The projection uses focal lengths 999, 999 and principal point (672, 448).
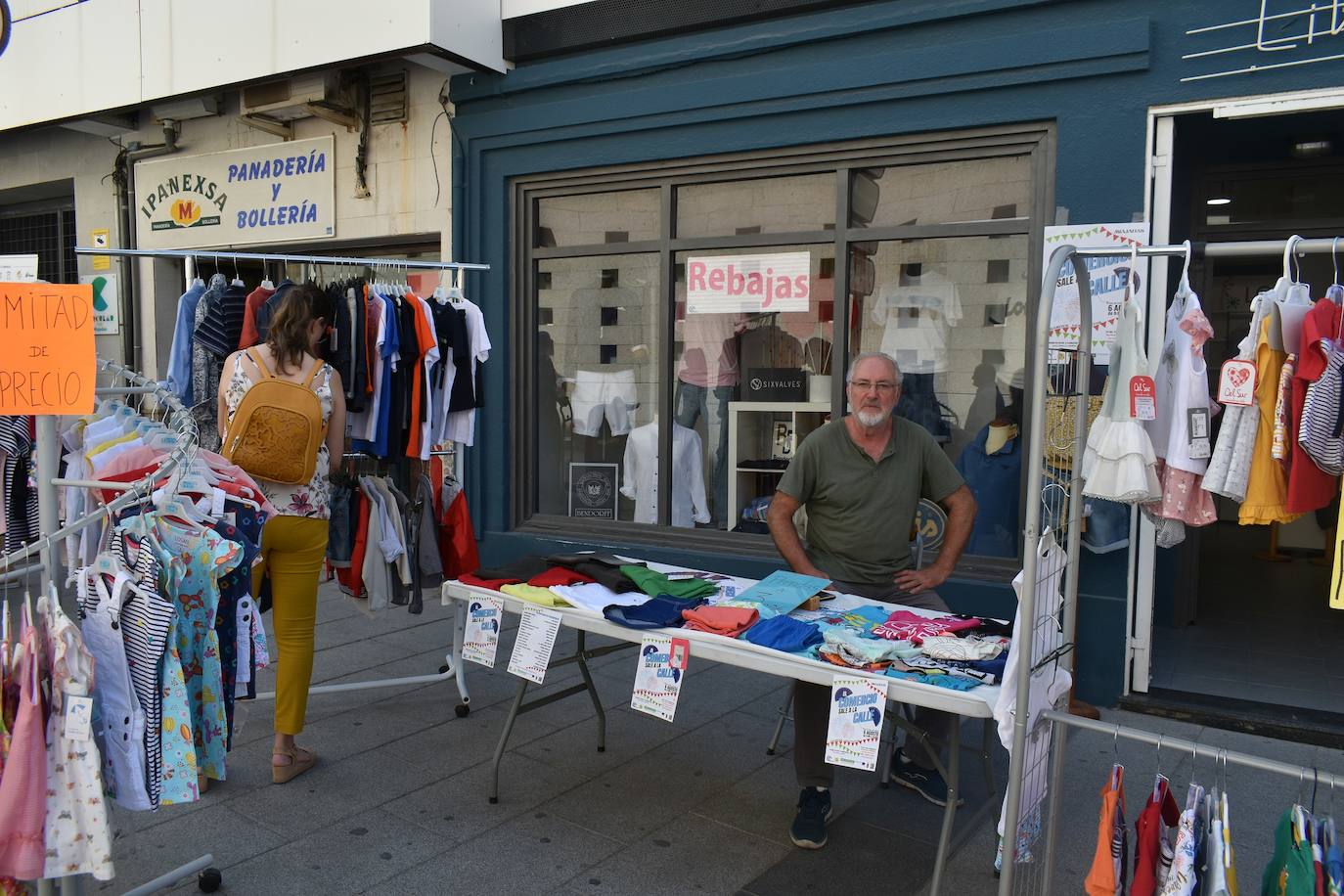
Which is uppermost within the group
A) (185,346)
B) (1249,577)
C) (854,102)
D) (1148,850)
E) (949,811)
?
(854,102)

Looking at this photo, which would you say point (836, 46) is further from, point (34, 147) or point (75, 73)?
point (34, 147)

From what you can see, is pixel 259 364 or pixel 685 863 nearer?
pixel 685 863

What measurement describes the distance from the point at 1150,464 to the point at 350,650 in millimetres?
4536

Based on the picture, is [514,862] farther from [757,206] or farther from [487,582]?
[757,206]

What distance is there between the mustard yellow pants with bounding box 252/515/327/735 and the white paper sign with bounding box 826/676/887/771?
86.1 inches

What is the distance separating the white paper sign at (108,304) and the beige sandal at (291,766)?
21.8 feet

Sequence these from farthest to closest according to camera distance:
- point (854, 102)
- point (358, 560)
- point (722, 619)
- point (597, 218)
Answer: point (597, 218) < point (854, 102) < point (358, 560) < point (722, 619)

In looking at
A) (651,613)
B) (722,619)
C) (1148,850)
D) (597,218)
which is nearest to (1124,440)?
(1148,850)

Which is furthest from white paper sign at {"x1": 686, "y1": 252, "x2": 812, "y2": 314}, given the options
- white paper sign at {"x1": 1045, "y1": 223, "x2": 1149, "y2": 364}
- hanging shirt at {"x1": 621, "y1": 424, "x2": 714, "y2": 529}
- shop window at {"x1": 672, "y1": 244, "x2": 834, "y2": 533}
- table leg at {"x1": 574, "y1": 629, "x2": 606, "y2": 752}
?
table leg at {"x1": 574, "y1": 629, "x2": 606, "y2": 752}

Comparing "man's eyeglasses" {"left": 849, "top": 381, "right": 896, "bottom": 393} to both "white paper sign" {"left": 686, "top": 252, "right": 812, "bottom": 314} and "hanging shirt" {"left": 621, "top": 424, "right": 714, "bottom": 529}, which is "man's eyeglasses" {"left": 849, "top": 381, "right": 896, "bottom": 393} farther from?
"hanging shirt" {"left": 621, "top": 424, "right": 714, "bottom": 529}

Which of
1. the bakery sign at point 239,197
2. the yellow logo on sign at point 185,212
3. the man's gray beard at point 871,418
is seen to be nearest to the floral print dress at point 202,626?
the man's gray beard at point 871,418

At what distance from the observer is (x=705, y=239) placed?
6.27m

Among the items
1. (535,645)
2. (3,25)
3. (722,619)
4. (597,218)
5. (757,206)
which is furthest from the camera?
(597,218)

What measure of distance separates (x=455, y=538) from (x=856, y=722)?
8.81 ft
